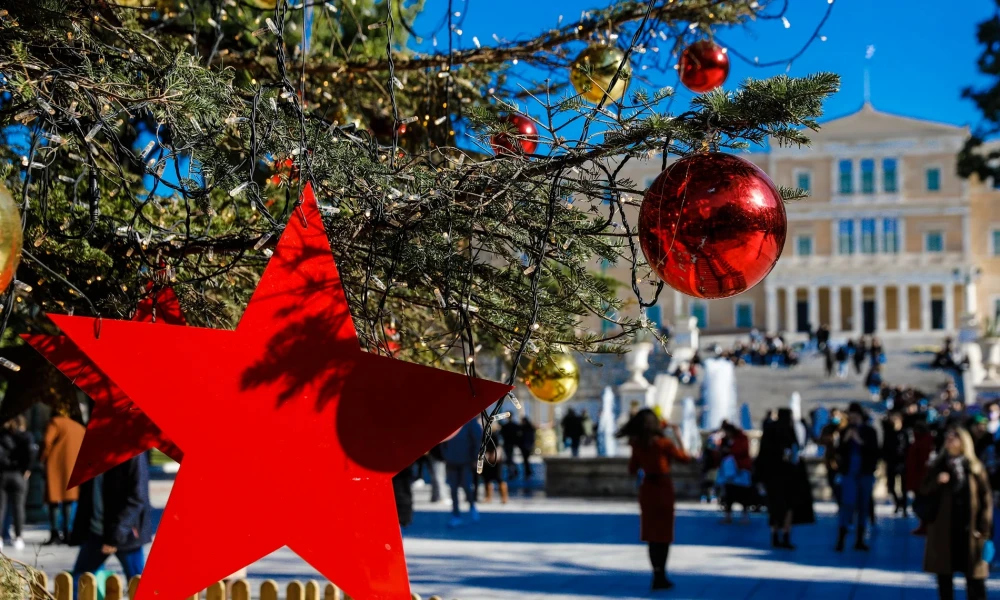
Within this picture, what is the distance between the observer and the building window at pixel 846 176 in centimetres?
6419

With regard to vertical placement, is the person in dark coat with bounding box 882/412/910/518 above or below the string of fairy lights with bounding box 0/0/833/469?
below

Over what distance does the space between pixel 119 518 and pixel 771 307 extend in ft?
196

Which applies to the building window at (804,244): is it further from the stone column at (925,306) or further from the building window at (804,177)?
the stone column at (925,306)

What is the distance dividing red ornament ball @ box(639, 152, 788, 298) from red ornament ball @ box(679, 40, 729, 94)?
1.96 m

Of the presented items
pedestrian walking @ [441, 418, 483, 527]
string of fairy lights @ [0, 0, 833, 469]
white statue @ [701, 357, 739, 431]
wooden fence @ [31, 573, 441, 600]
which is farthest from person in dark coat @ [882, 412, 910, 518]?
white statue @ [701, 357, 739, 431]

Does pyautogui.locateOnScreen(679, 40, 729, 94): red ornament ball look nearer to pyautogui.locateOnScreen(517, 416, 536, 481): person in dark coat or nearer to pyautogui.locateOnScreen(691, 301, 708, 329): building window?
pyautogui.locateOnScreen(517, 416, 536, 481): person in dark coat

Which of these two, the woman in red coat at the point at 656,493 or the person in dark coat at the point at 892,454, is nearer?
the woman in red coat at the point at 656,493

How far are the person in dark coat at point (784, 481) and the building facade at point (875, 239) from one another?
50104 mm

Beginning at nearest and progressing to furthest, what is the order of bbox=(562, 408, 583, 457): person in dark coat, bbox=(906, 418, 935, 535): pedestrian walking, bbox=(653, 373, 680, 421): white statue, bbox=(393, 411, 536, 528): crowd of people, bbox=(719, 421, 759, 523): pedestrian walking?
bbox=(393, 411, 536, 528): crowd of people, bbox=(906, 418, 935, 535): pedestrian walking, bbox=(719, 421, 759, 523): pedestrian walking, bbox=(562, 408, 583, 457): person in dark coat, bbox=(653, 373, 680, 421): white statue

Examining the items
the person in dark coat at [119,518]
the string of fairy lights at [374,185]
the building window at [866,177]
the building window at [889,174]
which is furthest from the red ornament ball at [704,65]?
the building window at [889,174]

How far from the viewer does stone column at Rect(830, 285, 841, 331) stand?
206ft

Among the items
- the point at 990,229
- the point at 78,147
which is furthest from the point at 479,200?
the point at 990,229

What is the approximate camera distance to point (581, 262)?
314 cm

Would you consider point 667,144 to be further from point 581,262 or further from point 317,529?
point 317,529
